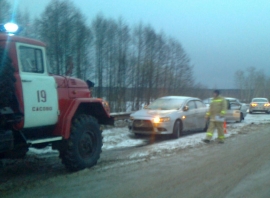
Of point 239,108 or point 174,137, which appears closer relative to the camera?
point 174,137

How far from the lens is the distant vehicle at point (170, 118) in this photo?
13797mm

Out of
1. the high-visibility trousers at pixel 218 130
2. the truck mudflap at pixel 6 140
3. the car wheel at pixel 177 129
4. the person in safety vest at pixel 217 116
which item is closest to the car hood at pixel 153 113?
the car wheel at pixel 177 129

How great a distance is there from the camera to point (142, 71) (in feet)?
98.4

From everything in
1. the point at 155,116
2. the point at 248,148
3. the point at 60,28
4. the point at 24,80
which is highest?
the point at 60,28

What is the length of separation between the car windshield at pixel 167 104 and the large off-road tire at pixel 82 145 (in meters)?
6.67

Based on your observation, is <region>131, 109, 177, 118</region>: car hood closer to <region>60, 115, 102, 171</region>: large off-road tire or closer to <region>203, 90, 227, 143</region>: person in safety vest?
<region>203, 90, 227, 143</region>: person in safety vest

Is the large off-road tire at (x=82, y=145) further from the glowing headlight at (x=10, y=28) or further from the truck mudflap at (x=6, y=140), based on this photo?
the glowing headlight at (x=10, y=28)

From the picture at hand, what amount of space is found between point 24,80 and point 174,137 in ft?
26.7

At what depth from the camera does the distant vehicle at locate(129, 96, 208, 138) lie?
543 inches

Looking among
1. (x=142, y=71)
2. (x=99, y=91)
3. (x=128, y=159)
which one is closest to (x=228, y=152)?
(x=128, y=159)

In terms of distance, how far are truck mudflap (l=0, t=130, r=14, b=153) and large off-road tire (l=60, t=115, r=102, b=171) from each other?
153cm

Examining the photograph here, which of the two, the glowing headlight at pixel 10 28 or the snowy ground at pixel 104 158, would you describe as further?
the snowy ground at pixel 104 158

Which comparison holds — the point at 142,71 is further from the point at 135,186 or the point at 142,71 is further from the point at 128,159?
the point at 135,186

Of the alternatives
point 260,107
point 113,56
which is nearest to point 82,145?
point 113,56
